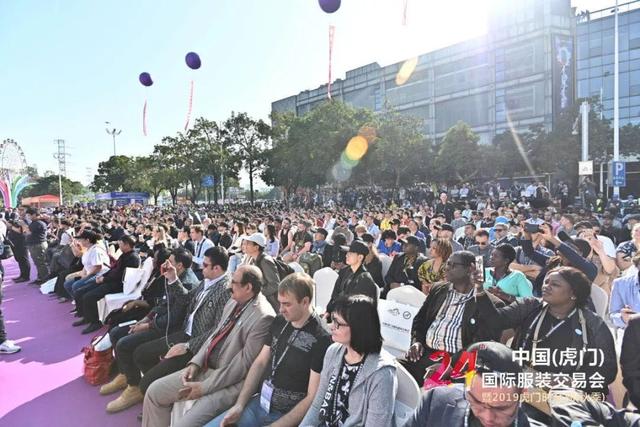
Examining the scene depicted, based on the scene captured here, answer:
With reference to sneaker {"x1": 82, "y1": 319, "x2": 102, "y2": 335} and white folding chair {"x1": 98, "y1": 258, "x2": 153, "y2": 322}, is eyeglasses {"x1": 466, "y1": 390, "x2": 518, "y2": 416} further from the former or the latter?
sneaker {"x1": 82, "y1": 319, "x2": 102, "y2": 335}

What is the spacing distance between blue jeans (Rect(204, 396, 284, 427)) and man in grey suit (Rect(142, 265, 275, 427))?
5.7 inches

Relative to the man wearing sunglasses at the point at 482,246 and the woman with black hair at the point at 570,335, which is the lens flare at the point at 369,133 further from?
the woman with black hair at the point at 570,335

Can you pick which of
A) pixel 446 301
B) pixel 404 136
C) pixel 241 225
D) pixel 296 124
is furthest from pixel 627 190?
pixel 446 301

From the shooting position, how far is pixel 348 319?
2.14m

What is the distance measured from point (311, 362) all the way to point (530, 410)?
3.87 feet

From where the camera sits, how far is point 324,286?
488 cm

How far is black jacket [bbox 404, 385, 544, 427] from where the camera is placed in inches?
70.3

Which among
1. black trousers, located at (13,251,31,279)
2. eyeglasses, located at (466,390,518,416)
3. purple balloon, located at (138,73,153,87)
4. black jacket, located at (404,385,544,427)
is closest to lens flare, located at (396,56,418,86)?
purple balloon, located at (138,73,153,87)

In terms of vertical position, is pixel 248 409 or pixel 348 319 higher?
pixel 348 319

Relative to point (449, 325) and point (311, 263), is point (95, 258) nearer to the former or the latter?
point (311, 263)

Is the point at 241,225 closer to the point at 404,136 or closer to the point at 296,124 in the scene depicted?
the point at 404,136

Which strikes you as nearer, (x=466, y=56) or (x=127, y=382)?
(x=127, y=382)

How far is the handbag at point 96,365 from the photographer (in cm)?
421

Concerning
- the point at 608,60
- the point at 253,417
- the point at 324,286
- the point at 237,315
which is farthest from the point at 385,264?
the point at 608,60
